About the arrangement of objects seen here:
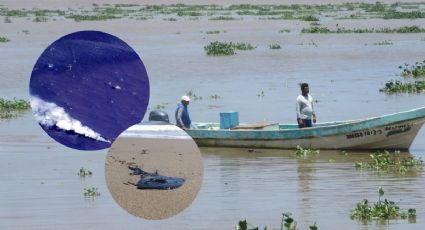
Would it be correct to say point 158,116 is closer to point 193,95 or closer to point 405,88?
point 193,95

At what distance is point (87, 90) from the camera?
256cm

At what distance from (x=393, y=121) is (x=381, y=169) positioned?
1.77 meters

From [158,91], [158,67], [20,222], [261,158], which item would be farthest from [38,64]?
[158,67]

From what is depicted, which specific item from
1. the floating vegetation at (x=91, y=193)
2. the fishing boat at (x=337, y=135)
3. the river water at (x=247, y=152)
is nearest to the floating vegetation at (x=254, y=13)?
the river water at (x=247, y=152)

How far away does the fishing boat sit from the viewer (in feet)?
48.3

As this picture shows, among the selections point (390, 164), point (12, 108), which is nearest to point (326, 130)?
point (390, 164)

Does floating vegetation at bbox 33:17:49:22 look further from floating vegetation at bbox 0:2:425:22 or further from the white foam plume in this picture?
the white foam plume

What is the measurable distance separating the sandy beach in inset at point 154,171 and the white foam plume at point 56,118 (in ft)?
0.34

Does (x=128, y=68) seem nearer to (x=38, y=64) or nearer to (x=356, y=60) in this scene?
(x=38, y=64)

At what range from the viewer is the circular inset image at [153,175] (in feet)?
8.17

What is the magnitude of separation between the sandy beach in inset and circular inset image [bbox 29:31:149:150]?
0.07 m

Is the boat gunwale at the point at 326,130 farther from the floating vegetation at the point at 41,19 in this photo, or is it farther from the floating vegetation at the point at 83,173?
the floating vegetation at the point at 41,19

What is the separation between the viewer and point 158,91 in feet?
82.7

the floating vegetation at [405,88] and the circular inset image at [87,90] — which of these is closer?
the circular inset image at [87,90]
